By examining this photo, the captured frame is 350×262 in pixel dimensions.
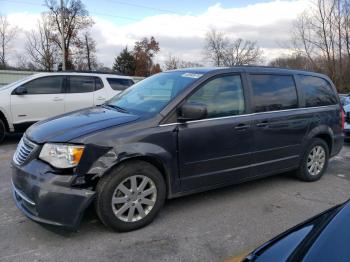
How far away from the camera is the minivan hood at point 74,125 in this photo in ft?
11.2

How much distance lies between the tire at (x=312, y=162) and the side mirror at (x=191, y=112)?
228 cm

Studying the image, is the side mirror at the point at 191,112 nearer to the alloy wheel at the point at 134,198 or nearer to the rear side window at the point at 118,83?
the alloy wheel at the point at 134,198

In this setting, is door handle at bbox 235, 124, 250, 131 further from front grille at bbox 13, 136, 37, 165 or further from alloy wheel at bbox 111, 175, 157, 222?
front grille at bbox 13, 136, 37, 165

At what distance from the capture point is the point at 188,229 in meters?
3.73

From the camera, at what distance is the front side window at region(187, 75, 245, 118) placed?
4.14 meters

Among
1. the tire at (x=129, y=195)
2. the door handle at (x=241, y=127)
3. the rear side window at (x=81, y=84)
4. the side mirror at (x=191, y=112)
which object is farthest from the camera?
the rear side window at (x=81, y=84)

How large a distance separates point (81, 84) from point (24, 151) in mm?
5968

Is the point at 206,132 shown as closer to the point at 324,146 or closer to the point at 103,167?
the point at 103,167

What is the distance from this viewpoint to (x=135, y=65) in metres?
63.2

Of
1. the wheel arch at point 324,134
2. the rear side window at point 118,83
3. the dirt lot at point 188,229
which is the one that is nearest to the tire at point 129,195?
the dirt lot at point 188,229

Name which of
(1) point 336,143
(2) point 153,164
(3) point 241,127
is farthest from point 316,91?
(2) point 153,164

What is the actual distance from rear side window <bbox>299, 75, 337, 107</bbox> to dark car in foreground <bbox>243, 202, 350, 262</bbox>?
3.54m

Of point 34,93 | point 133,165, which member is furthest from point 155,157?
point 34,93

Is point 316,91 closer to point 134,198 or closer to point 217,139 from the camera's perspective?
point 217,139
